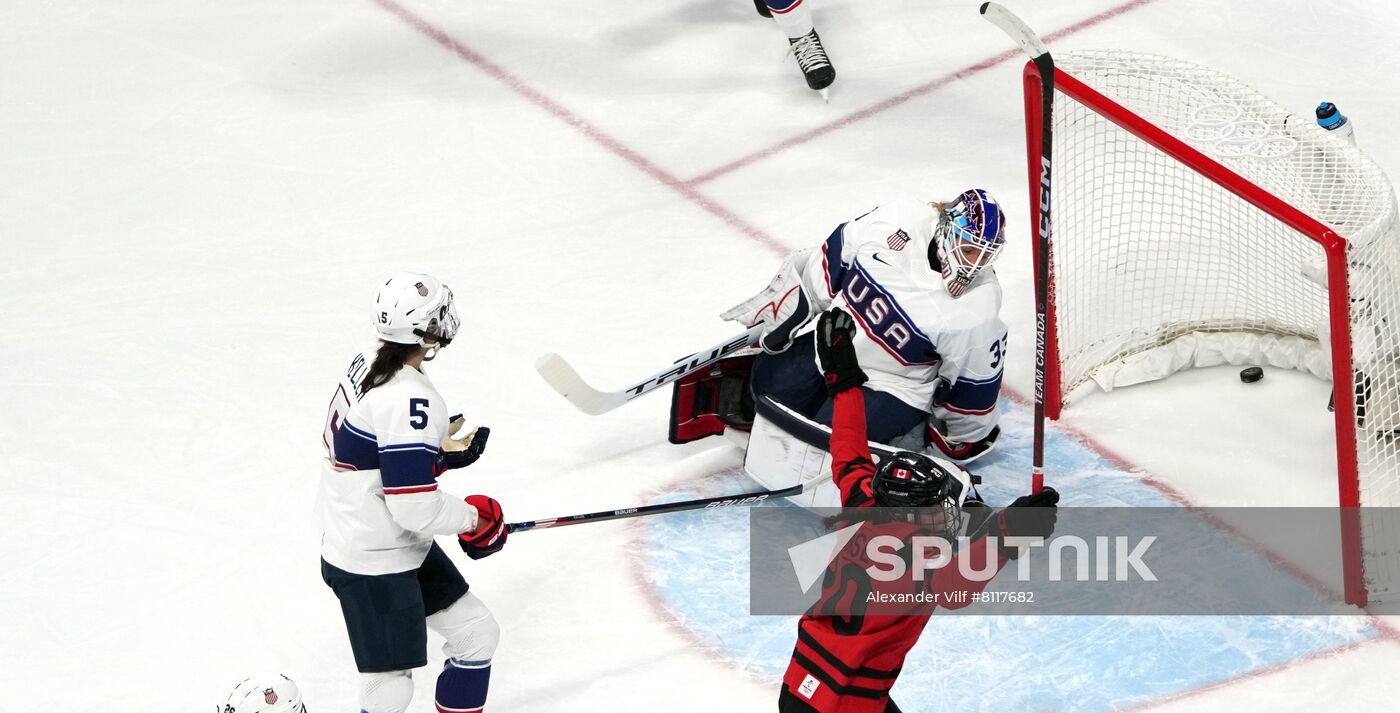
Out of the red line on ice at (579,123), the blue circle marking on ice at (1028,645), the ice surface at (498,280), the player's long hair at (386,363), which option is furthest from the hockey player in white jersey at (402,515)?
the red line on ice at (579,123)

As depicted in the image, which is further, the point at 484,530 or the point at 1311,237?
the point at 1311,237

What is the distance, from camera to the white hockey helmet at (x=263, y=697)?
3.18 meters

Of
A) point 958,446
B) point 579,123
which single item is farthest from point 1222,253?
point 579,123

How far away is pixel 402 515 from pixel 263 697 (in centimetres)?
40

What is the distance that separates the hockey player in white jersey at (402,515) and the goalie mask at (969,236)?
3.68 ft

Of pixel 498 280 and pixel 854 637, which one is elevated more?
pixel 498 280

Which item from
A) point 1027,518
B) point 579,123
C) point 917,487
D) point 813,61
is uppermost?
point 813,61

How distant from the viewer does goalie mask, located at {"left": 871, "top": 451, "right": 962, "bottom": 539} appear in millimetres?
2971

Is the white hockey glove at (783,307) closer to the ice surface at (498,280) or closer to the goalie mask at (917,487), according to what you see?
the ice surface at (498,280)

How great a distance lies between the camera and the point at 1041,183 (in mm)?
3572

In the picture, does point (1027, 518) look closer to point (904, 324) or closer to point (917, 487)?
point (904, 324)

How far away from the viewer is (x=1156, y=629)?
3.90 meters

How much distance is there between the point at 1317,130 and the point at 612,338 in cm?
189

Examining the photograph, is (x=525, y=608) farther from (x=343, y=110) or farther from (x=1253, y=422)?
(x=343, y=110)
